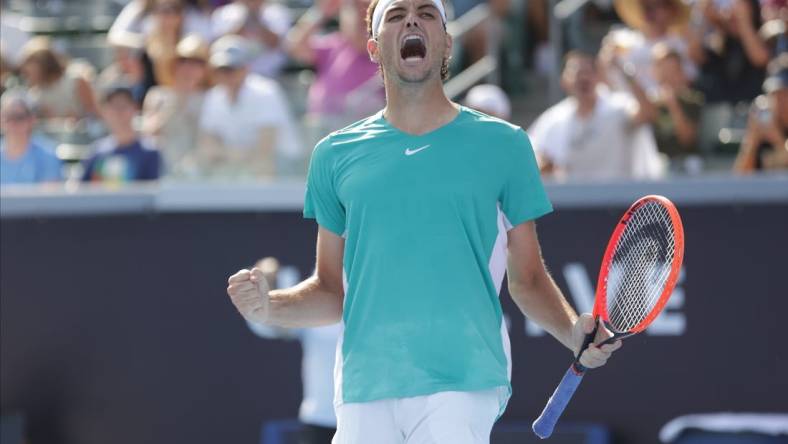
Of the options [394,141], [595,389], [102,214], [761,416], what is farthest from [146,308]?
[394,141]

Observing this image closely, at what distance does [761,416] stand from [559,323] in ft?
10.7

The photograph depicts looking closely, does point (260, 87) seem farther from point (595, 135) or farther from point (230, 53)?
point (595, 135)

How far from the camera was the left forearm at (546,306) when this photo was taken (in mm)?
4074

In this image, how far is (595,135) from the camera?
8.30 m

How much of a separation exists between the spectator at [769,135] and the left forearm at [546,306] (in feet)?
13.3

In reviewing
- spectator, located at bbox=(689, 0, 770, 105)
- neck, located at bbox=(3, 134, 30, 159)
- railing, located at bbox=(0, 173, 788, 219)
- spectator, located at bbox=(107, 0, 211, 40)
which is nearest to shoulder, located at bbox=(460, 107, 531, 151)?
railing, located at bbox=(0, 173, 788, 219)

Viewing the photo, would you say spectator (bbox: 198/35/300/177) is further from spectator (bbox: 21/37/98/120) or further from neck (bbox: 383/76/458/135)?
neck (bbox: 383/76/458/135)

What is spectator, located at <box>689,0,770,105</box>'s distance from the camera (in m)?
8.70

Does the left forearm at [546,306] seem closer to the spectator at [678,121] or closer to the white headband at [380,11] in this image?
the white headband at [380,11]

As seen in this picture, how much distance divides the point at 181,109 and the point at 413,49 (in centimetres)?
530

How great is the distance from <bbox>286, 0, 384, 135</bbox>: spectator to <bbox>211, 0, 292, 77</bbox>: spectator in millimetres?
162

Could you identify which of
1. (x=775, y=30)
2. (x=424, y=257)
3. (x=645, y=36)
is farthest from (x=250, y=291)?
(x=645, y=36)

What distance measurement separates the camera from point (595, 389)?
713 centimetres

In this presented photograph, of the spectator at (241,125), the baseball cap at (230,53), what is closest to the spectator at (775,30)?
the spectator at (241,125)
